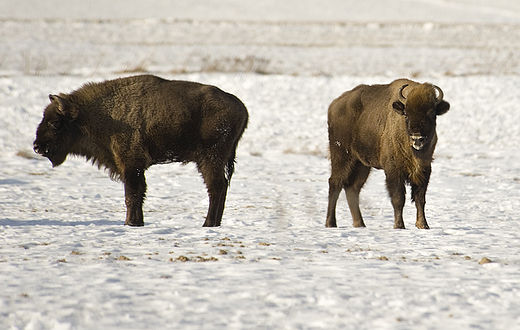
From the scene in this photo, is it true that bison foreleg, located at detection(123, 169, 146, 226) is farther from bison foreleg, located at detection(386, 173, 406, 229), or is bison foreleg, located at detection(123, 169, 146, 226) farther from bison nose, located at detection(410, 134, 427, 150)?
bison nose, located at detection(410, 134, 427, 150)

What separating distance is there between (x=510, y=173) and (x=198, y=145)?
8495mm

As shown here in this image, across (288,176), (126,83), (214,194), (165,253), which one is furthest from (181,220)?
(288,176)

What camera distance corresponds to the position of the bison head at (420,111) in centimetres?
799

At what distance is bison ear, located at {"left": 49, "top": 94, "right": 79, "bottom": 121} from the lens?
29.1 feet

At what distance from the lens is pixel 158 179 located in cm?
1349

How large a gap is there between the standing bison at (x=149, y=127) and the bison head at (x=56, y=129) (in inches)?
0.6

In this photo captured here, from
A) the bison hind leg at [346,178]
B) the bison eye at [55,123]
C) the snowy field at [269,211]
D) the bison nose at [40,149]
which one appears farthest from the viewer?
the bison hind leg at [346,178]

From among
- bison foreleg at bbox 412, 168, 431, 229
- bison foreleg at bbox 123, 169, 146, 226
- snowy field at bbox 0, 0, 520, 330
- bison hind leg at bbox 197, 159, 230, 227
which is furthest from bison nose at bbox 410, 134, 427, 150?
bison foreleg at bbox 123, 169, 146, 226

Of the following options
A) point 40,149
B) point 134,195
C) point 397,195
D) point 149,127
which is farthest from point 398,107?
point 40,149

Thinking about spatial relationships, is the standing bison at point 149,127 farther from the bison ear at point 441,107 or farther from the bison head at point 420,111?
the bison ear at point 441,107

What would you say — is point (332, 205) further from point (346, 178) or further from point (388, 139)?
point (388, 139)

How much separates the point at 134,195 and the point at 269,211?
237 centimetres

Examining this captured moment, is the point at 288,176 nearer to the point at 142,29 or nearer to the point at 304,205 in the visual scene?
the point at 304,205

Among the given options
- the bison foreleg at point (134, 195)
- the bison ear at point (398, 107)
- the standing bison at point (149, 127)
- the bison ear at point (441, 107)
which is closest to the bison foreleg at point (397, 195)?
the bison ear at point (398, 107)
